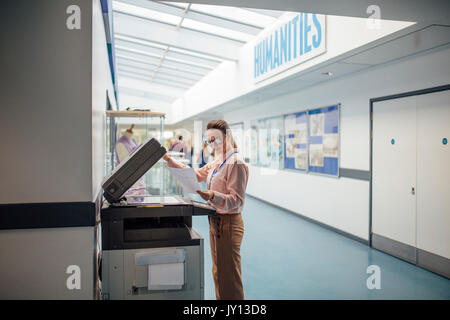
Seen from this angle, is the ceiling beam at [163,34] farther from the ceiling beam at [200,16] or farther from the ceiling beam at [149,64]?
the ceiling beam at [149,64]

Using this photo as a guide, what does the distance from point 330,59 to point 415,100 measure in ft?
3.81

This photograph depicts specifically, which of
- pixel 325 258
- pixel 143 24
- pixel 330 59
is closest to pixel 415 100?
pixel 330 59

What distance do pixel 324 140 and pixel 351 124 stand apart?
74cm

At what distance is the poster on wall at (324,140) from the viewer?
222 inches

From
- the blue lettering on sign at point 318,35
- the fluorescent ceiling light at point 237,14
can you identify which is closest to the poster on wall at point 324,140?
the blue lettering on sign at point 318,35

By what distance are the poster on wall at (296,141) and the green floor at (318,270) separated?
1.53 meters

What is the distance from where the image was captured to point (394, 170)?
4.44 meters

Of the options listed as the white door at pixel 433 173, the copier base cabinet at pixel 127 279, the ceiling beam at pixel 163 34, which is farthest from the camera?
the ceiling beam at pixel 163 34

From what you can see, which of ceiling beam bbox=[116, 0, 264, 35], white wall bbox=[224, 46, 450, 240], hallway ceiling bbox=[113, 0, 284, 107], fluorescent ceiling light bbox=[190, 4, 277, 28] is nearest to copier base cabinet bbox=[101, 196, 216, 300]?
white wall bbox=[224, 46, 450, 240]

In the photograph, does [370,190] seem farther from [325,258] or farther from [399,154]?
[325,258]

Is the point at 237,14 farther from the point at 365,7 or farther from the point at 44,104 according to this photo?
the point at 44,104

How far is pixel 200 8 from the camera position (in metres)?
5.95

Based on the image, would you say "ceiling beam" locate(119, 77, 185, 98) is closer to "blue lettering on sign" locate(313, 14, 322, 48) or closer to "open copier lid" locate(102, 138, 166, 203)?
"blue lettering on sign" locate(313, 14, 322, 48)
